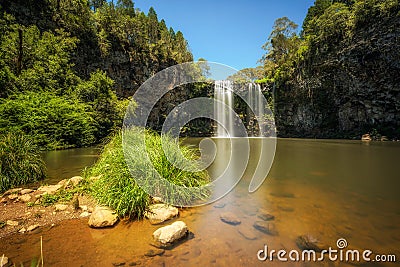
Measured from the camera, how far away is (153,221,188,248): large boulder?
10.1ft

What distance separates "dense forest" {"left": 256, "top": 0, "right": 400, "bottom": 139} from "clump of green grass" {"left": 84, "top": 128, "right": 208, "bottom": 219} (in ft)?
92.8

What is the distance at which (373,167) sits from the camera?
29.5 ft

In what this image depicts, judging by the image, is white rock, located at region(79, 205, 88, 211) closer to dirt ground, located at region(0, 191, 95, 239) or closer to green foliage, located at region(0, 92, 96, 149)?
dirt ground, located at region(0, 191, 95, 239)

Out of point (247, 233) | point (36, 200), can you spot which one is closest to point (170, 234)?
point (247, 233)

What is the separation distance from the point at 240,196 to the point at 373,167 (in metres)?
7.41

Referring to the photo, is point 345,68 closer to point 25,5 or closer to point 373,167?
point 373,167

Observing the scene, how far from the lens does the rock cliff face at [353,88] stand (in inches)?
901

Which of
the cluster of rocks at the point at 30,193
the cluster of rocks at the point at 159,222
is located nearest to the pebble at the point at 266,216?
the cluster of rocks at the point at 159,222

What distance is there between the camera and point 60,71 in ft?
61.7

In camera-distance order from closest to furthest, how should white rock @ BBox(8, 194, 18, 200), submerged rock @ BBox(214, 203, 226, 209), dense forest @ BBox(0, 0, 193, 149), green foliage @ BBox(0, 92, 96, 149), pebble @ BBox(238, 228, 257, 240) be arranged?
pebble @ BBox(238, 228, 257, 240), white rock @ BBox(8, 194, 18, 200), submerged rock @ BBox(214, 203, 226, 209), green foliage @ BBox(0, 92, 96, 149), dense forest @ BBox(0, 0, 193, 149)

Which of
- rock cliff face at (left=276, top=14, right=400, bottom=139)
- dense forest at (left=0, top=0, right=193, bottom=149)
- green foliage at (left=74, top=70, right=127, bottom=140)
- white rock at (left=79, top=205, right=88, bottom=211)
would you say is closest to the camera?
white rock at (left=79, top=205, right=88, bottom=211)

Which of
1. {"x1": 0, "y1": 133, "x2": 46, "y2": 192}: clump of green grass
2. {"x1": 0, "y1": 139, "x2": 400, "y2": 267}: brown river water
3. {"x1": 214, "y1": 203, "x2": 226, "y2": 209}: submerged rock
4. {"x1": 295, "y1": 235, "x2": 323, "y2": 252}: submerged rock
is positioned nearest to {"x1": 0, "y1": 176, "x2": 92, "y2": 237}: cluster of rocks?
{"x1": 0, "y1": 139, "x2": 400, "y2": 267}: brown river water

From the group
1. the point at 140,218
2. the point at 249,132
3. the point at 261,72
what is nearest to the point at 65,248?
the point at 140,218

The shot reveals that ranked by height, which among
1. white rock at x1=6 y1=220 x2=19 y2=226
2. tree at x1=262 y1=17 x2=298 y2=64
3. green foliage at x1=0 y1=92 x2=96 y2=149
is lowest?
white rock at x1=6 y1=220 x2=19 y2=226
